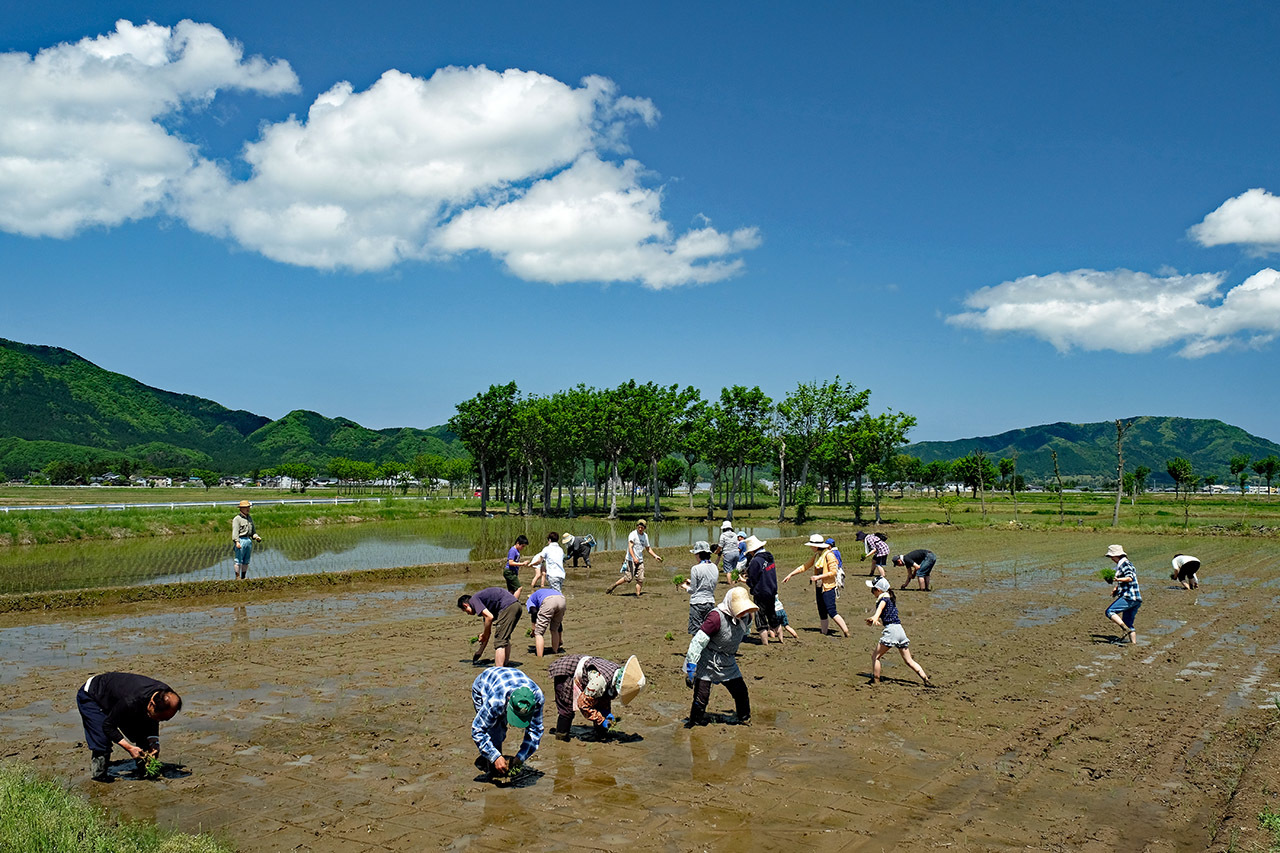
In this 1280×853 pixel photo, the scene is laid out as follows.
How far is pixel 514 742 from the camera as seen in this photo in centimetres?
891

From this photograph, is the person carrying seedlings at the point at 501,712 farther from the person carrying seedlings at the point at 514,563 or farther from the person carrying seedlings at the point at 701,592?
the person carrying seedlings at the point at 514,563

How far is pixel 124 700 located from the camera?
732 centimetres

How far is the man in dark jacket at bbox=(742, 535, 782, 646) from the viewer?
1348cm

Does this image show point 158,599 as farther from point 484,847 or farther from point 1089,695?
point 1089,695

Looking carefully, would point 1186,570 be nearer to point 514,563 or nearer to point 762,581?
point 762,581

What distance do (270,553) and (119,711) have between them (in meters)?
24.7

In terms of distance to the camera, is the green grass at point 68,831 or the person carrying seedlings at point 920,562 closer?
the green grass at point 68,831

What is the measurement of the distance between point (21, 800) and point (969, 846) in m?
7.77

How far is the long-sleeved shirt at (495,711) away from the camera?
7.43m

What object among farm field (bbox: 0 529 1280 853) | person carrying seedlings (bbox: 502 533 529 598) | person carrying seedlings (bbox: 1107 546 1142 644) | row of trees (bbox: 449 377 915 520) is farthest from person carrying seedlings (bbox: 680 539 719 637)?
row of trees (bbox: 449 377 915 520)

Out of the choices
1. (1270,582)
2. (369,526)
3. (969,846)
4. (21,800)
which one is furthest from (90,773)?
(369,526)

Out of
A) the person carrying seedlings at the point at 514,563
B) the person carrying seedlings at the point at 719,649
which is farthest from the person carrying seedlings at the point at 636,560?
the person carrying seedlings at the point at 719,649

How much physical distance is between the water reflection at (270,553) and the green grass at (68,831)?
16635mm

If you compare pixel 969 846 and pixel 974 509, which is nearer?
pixel 969 846
